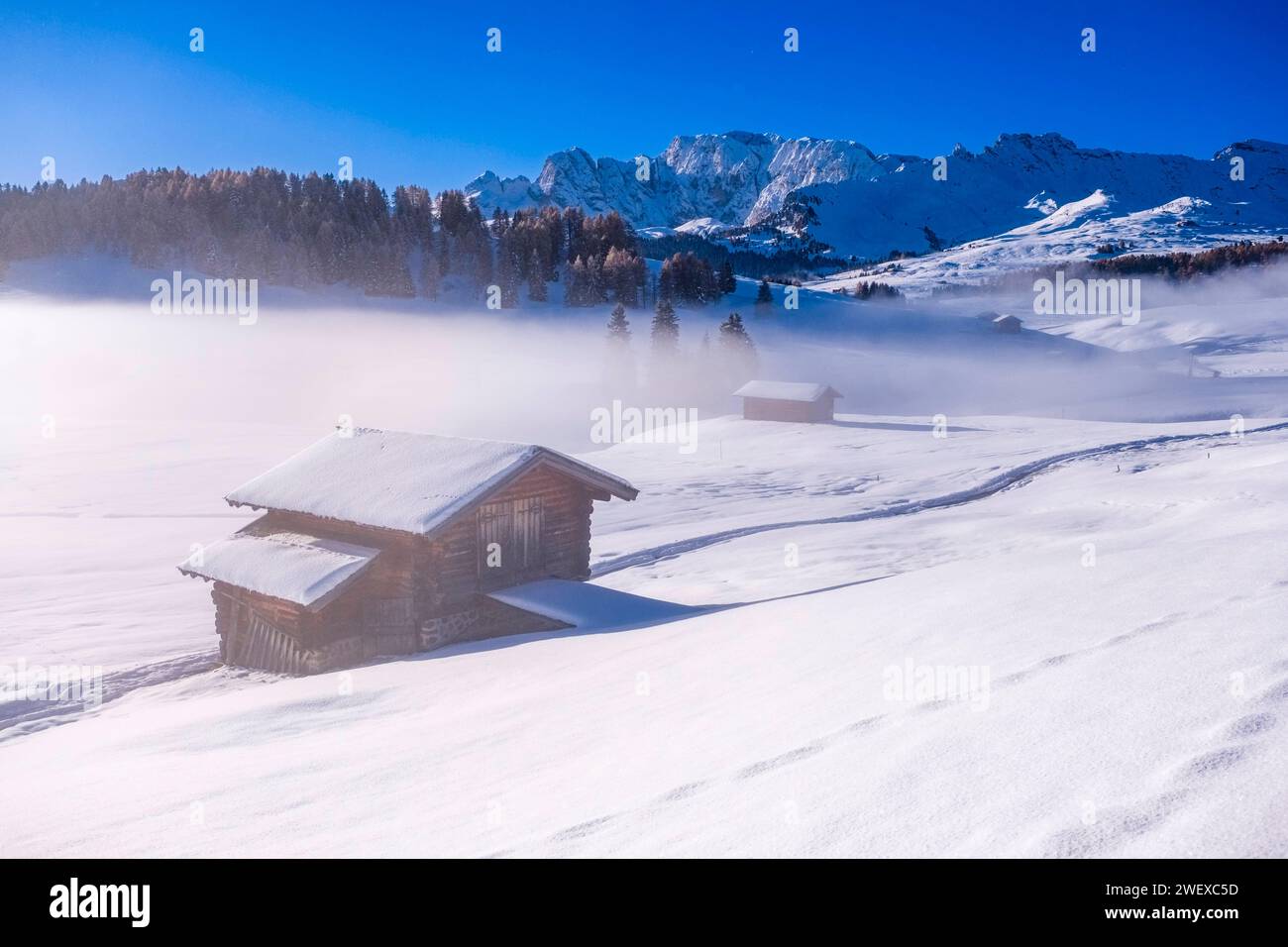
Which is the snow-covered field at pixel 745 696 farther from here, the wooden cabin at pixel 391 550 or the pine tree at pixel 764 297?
the pine tree at pixel 764 297

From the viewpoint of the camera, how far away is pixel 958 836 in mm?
4488

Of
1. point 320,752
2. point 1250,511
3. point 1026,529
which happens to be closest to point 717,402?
point 1026,529

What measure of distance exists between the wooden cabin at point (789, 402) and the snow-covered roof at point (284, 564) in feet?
142

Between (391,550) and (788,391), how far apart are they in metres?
44.6

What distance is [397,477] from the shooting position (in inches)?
707

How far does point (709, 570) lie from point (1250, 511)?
13.2m

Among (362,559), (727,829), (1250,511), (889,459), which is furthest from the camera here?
(889,459)

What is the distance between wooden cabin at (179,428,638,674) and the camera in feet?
54.2

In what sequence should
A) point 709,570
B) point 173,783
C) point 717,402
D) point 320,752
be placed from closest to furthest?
point 173,783
point 320,752
point 709,570
point 717,402

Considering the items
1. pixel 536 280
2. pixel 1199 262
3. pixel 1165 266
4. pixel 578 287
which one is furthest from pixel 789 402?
pixel 1199 262

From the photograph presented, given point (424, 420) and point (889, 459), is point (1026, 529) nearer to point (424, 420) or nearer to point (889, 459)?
point (889, 459)

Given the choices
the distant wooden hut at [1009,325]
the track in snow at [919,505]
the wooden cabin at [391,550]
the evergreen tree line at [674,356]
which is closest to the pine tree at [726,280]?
the distant wooden hut at [1009,325]

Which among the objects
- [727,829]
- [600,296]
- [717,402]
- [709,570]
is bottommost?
[709,570]

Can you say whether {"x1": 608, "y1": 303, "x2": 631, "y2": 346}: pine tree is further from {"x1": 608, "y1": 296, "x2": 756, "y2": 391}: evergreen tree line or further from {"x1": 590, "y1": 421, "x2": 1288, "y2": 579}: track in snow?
{"x1": 590, "y1": 421, "x2": 1288, "y2": 579}: track in snow
